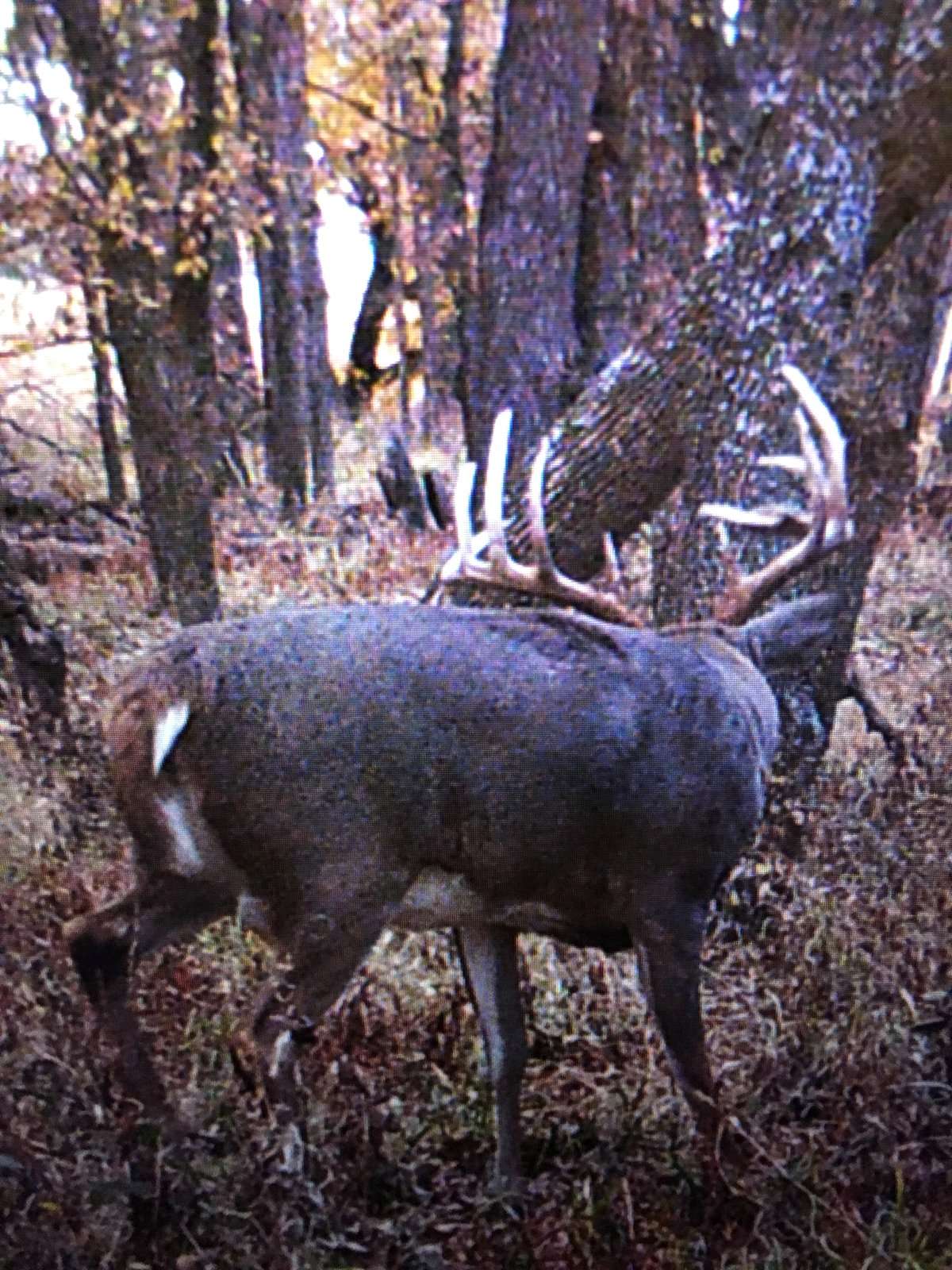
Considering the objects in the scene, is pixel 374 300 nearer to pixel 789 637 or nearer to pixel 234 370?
pixel 234 370

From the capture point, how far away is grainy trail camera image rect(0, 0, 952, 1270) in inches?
81.1

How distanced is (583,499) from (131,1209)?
48.5 inches

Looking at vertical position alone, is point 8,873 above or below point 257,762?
below

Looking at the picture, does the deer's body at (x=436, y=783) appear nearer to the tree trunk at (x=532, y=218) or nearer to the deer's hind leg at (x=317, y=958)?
the deer's hind leg at (x=317, y=958)

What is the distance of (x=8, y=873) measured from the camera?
2268 mm

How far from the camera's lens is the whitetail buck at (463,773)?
6.75ft

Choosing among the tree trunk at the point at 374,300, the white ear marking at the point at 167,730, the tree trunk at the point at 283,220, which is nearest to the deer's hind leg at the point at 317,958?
the white ear marking at the point at 167,730

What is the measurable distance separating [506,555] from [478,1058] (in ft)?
2.49

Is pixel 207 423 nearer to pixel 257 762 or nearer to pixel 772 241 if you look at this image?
pixel 257 762

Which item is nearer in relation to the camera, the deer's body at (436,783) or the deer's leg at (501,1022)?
the deer's body at (436,783)

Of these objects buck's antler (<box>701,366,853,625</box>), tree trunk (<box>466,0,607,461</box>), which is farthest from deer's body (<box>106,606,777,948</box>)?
tree trunk (<box>466,0,607,461</box>)

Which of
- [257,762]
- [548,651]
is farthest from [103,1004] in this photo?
[548,651]

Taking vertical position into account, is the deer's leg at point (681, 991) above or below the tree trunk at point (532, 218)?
below

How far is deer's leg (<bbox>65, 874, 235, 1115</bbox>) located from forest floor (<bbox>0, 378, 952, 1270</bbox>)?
0.09 feet
